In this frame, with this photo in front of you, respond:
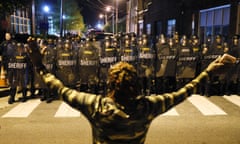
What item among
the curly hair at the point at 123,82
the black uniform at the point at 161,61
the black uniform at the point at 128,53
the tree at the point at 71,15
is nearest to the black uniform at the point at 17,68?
the black uniform at the point at 128,53

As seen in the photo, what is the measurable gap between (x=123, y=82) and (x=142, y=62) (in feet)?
27.2

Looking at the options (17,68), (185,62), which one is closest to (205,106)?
(185,62)

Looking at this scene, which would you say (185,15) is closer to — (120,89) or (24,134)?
(24,134)

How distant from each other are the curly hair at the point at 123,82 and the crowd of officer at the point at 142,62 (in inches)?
308

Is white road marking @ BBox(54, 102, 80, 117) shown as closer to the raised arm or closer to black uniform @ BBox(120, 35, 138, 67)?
black uniform @ BBox(120, 35, 138, 67)

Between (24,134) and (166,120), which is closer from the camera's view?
(24,134)

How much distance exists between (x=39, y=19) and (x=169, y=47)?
35.5m

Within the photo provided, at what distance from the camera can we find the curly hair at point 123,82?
2.12 m

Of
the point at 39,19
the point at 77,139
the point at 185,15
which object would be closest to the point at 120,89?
the point at 77,139

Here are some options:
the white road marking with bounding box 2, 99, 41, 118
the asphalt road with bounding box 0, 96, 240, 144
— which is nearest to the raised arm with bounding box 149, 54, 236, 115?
the asphalt road with bounding box 0, 96, 240, 144

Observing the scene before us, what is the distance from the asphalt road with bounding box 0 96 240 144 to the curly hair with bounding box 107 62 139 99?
4265 mm

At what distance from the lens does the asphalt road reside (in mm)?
6344

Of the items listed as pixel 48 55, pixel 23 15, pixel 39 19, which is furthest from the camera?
pixel 39 19

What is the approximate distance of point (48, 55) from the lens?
9836 mm
